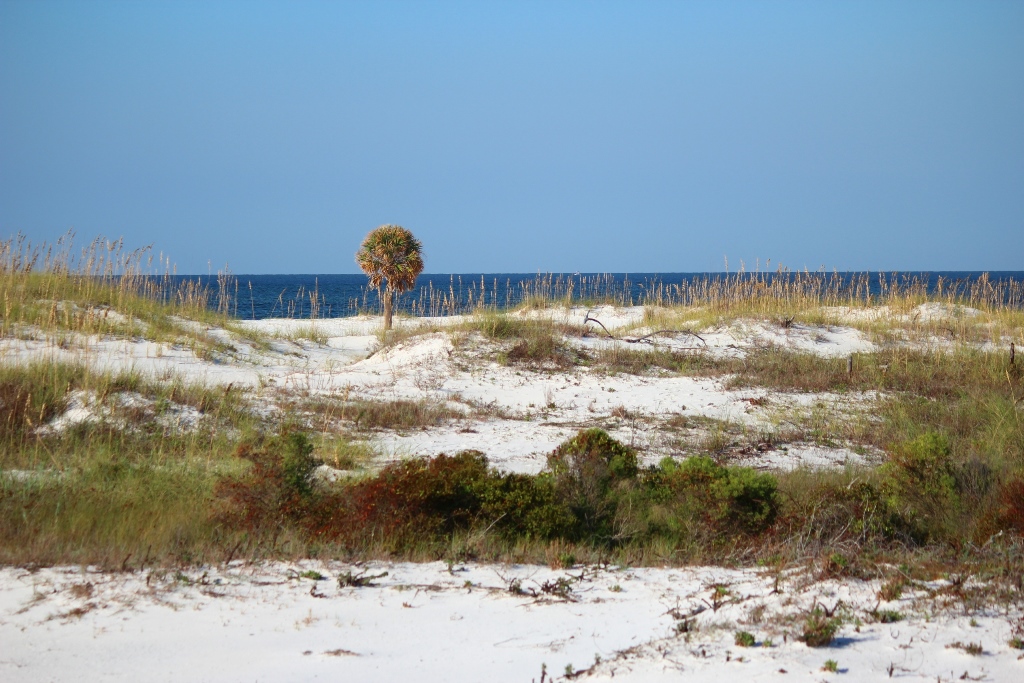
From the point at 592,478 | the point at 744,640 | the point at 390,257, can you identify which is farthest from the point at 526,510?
the point at 390,257

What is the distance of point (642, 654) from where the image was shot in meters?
3.59

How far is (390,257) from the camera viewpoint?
60.4 feet

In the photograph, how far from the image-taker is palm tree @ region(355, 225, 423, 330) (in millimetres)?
18391

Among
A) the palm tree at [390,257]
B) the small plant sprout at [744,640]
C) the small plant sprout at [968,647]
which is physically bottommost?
the small plant sprout at [744,640]

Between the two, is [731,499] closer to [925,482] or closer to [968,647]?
[925,482]

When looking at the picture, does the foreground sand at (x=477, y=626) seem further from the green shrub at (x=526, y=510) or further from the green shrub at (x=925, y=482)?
the green shrub at (x=925, y=482)

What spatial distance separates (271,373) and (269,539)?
7684 millimetres

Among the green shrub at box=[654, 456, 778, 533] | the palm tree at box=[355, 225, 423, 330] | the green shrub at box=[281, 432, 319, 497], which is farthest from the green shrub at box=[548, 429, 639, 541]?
the palm tree at box=[355, 225, 423, 330]

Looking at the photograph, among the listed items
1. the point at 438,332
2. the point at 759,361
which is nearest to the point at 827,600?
the point at 759,361

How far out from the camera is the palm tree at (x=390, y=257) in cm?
1839

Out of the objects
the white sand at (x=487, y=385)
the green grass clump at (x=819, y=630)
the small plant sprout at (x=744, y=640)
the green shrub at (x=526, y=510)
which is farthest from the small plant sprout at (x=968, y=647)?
the white sand at (x=487, y=385)

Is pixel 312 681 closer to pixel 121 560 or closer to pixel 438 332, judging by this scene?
pixel 121 560

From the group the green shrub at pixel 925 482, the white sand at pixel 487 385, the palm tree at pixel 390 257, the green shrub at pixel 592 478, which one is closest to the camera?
the green shrub at pixel 592 478

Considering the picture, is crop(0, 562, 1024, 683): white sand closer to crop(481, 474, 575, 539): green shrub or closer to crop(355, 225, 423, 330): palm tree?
crop(481, 474, 575, 539): green shrub
